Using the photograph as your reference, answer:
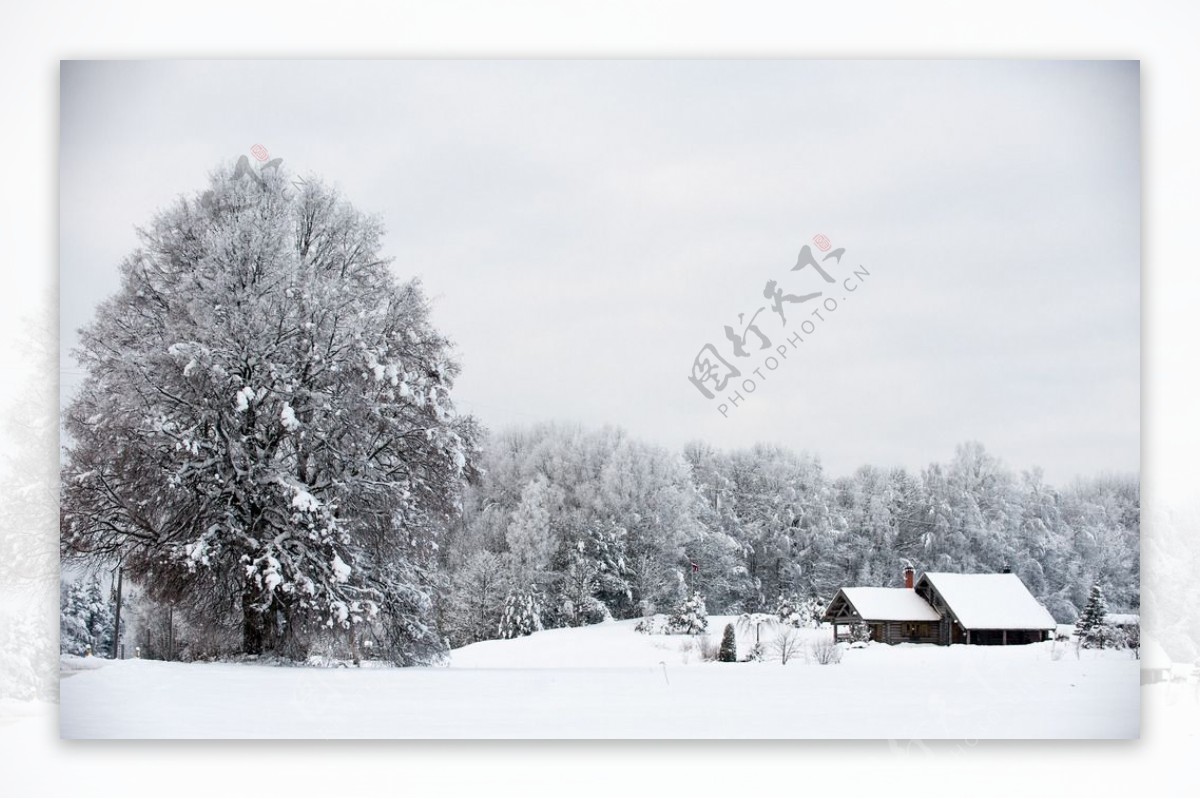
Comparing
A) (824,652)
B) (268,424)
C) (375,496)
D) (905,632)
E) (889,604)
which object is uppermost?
(268,424)

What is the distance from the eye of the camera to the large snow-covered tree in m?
4.81

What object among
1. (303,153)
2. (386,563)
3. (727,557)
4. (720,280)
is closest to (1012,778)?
(727,557)

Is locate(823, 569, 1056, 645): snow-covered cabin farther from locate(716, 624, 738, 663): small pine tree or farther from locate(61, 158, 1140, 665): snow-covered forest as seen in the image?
locate(716, 624, 738, 663): small pine tree

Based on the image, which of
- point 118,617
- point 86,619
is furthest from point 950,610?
point 86,619

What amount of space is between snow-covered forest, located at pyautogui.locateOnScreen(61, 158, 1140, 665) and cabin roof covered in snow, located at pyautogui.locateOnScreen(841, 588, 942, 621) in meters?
0.07

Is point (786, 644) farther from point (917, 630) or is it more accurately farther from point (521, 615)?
point (521, 615)

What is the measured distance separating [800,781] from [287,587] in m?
2.66

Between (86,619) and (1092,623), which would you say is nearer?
(86,619)

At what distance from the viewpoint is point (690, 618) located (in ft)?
16.0

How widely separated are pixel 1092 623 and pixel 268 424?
4.18 m

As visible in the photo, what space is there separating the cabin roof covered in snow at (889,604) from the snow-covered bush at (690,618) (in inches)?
27.5

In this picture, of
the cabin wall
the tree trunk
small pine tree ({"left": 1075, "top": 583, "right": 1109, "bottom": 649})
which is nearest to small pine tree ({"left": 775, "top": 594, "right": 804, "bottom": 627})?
the cabin wall

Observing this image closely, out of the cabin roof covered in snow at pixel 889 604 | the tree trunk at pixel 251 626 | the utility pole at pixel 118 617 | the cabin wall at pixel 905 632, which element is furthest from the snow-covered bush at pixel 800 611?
the utility pole at pixel 118 617

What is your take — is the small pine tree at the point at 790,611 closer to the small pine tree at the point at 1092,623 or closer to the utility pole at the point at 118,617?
the small pine tree at the point at 1092,623
